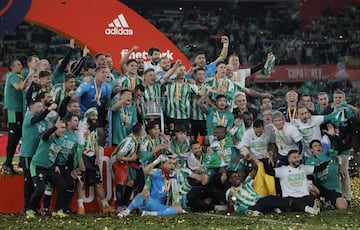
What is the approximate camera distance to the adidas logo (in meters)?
15.5

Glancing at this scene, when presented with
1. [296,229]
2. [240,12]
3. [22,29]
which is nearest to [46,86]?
[296,229]

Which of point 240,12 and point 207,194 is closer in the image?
point 207,194

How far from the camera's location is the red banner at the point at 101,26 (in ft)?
47.4

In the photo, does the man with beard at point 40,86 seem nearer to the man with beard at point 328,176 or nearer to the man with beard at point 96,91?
the man with beard at point 96,91

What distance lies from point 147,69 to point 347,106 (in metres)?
2.90

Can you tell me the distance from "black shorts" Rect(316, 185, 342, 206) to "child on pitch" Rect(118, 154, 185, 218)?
6.58 feet

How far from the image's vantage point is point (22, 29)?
25641 millimetres

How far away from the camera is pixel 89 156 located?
1234 centimetres

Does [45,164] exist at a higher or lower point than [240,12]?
lower

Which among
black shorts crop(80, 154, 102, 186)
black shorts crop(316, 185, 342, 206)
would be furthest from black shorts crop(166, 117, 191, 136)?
black shorts crop(316, 185, 342, 206)

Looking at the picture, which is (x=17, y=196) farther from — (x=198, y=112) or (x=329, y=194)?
(x=329, y=194)

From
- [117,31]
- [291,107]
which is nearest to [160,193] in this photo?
[291,107]

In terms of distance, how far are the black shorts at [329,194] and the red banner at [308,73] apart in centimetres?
1211

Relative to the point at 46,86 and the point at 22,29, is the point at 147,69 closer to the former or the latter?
the point at 46,86
